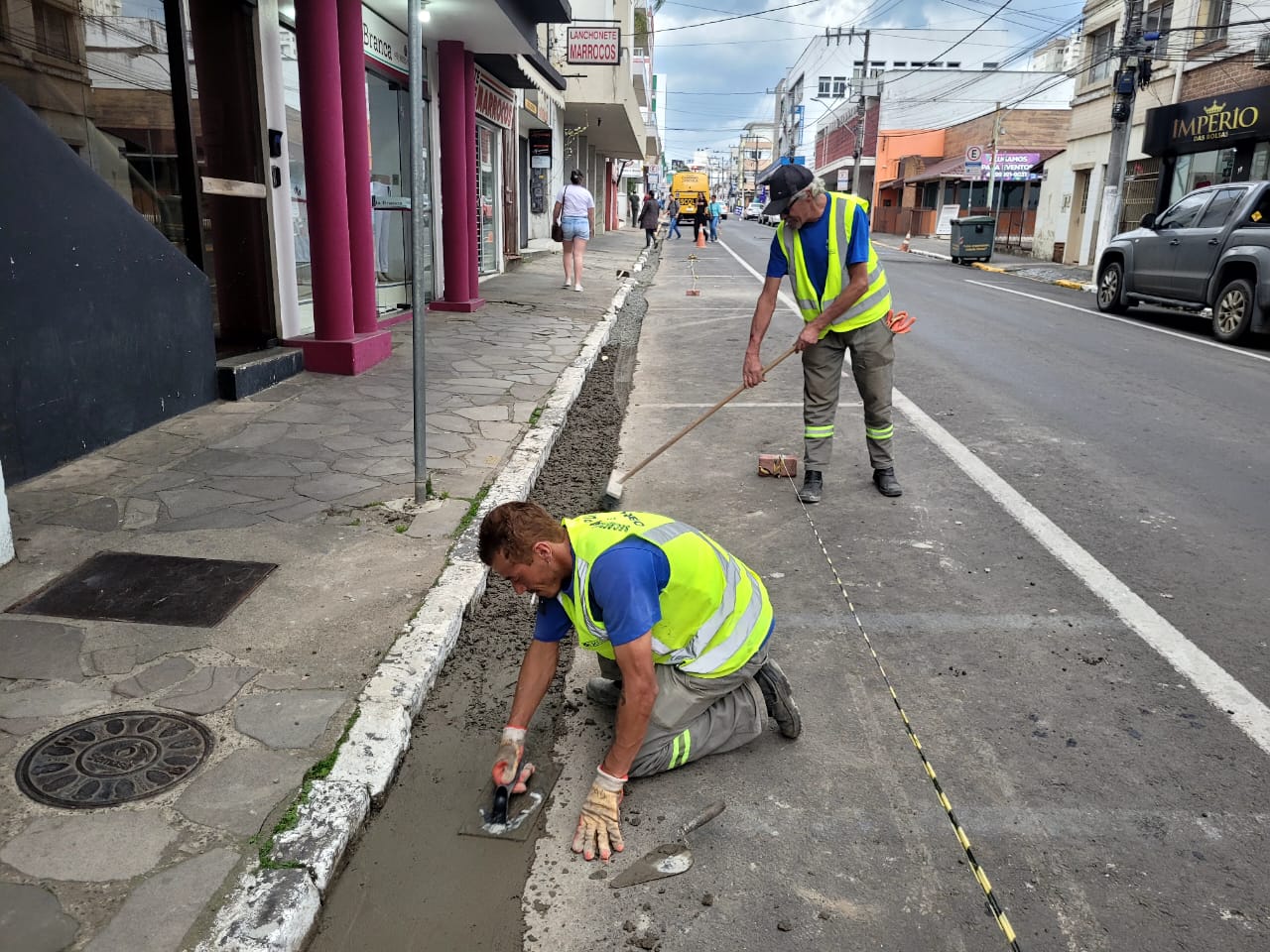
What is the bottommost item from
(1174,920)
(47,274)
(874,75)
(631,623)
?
(1174,920)

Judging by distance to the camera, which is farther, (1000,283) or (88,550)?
(1000,283)

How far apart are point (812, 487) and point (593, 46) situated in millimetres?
18714

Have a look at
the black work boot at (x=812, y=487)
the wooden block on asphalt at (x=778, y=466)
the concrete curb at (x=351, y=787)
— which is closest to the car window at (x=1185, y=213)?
the wooden block on asphalt at (x=778, y=466)

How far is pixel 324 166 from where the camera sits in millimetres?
7461

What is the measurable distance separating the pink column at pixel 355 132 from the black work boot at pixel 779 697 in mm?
6180

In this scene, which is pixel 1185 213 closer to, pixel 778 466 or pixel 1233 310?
pixel 1233 310

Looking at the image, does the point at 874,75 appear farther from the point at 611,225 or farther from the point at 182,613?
the point at 182,613

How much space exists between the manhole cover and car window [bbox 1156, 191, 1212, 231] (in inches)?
539

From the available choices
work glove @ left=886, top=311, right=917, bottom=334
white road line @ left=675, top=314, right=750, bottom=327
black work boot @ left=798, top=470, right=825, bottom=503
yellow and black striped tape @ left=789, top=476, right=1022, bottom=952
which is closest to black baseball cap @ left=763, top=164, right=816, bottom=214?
work glove @ left=886, top=311, right=917, bottom=334

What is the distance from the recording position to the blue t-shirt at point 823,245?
5.13 m

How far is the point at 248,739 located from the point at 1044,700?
257 centimetres

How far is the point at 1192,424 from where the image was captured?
708cm

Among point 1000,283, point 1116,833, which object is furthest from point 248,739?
point 1000,283

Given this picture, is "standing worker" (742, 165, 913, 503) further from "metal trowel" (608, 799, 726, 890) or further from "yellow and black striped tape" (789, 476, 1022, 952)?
"metal trowel" (608, 799, 726, 890)
